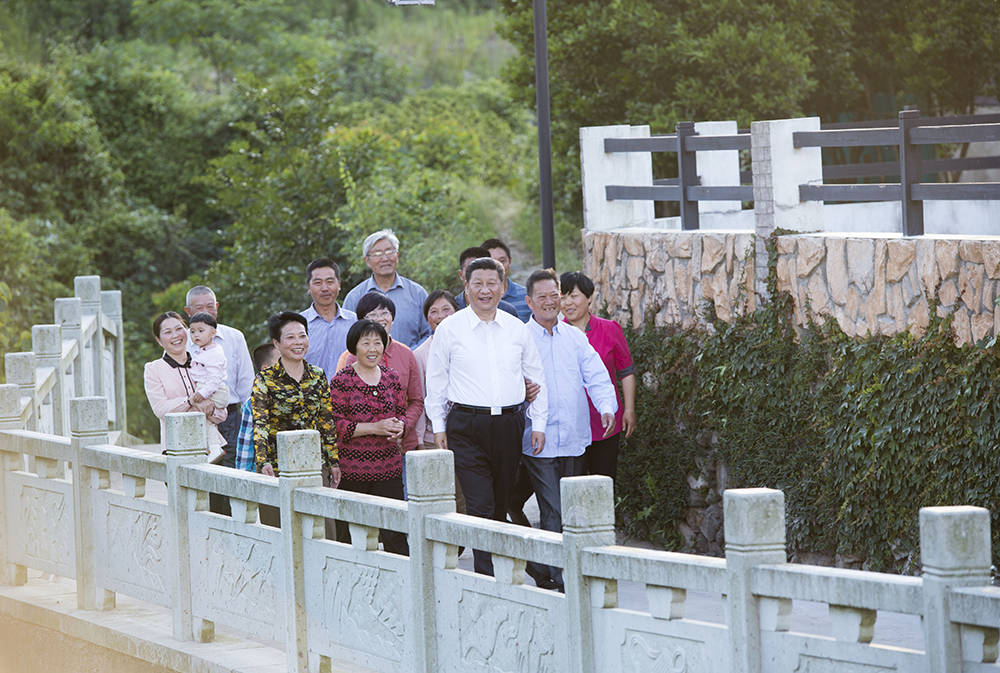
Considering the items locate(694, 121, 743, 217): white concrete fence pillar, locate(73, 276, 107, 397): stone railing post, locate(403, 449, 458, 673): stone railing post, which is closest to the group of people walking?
locate(403, 449, 458, 673): stone railing post

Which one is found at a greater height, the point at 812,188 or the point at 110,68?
the point at 110,68

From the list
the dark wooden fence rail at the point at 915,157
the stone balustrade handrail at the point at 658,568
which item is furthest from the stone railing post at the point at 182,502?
the dark wooden fence rail at the point at 915,157

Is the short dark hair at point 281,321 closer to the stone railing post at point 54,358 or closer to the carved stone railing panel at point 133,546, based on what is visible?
the carved stone railing panel at point 133,546

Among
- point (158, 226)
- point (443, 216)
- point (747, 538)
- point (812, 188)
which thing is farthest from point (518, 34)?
point (747, 538)

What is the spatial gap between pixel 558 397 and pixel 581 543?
114 inches

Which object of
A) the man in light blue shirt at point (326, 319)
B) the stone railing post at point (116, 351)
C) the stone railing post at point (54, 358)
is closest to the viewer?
the man in light blue shirt at point (326, 319)

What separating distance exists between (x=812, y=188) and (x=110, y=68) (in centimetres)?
2004

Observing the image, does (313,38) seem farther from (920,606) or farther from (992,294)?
(920,606)

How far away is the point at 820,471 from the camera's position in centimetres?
760

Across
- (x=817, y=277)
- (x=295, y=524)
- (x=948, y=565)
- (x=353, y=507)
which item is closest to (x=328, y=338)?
(x=295, y=524)

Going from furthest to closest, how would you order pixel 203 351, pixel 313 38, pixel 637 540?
pixel 313 38 < pixel 637 540 < pixel 203 351

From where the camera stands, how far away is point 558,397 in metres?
7.09

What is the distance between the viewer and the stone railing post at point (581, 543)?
4.22 m

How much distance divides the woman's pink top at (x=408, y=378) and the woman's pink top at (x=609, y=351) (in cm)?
111
